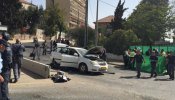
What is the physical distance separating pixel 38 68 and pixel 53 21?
4347 centimetres

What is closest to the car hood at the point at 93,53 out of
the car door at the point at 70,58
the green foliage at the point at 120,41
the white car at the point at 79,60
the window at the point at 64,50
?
the white car at the point at 79,60

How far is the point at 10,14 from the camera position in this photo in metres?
64.6

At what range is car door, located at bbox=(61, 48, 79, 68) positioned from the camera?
24342 millimetres

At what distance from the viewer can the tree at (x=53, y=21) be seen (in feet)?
206

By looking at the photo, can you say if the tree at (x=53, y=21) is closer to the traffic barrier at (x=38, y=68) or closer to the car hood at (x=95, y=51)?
the car hood at (x=95, y=51)

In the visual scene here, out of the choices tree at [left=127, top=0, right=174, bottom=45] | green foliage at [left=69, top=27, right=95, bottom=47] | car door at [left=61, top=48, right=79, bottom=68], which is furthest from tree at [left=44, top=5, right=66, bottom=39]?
car door at [left=61, top=48, right=79, bottom=68]

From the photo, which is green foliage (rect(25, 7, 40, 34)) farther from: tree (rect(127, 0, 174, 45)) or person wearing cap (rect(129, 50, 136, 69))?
person wearing cap (rect(129, 50, 136, 69))

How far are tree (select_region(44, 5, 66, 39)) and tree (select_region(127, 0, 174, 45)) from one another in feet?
37.3

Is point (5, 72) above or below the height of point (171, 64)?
above

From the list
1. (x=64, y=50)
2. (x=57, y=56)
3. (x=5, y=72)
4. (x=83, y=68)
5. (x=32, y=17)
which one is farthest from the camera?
(x=32, y=17)

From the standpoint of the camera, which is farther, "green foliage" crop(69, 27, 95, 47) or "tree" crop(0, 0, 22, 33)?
"tree" crop(0, 0, 22, 33)

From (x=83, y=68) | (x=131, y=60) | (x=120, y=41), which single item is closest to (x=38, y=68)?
(x=83, y=68)

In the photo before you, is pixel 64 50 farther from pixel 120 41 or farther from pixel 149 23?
pixel 149 23

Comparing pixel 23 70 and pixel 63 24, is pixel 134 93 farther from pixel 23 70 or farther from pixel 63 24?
pixel 63 24
